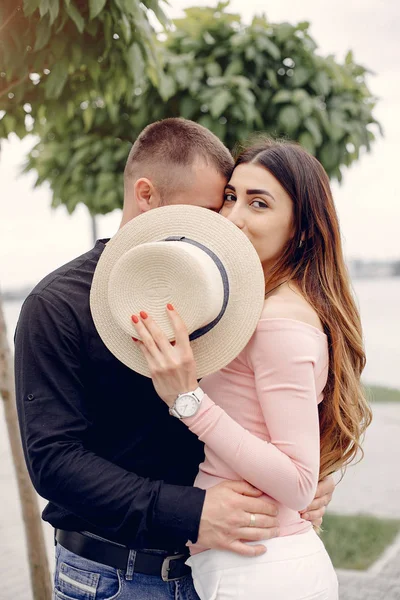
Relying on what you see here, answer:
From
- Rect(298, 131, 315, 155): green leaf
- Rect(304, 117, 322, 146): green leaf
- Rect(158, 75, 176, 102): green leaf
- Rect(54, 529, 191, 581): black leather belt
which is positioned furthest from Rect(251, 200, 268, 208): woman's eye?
Rect(304, 117, 322, 146): green leaf

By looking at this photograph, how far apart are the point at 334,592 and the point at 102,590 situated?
26.7 inches

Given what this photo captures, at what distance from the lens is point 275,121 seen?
19.9 feet

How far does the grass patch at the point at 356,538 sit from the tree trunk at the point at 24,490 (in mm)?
2540

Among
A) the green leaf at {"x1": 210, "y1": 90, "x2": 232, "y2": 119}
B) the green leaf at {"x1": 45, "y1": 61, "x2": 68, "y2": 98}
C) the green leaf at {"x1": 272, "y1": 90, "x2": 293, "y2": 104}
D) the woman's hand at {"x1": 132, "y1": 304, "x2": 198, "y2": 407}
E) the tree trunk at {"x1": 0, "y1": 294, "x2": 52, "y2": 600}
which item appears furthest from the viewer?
the green leaf at {"x1": 272, "y1": 90, "x2": 293, "y2": 104}

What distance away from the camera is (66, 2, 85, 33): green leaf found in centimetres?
327

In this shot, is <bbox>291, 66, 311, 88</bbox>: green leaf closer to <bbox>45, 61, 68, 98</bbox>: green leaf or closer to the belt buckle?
<bbox>45, 61, 68, 98</bbox>: green leaf

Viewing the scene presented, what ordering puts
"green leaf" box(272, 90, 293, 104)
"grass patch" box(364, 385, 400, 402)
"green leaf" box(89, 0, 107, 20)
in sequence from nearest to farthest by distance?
1. "green leaf" box(89, 0, 107, 20)
2. "green leaf" box(272, 90, 293, 104)
3. "grass patch" box(364, 385, 400, 402)

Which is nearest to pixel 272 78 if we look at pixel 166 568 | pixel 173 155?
pixel 173 155

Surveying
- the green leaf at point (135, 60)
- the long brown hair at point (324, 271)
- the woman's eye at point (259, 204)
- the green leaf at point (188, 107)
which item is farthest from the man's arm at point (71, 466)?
the green leaf at point (188, 107)

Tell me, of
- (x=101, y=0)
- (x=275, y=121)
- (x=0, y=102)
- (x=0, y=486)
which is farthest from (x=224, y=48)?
(x=0, y=486)

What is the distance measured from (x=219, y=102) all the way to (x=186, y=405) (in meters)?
3.89

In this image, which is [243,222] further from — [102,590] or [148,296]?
[102,590]

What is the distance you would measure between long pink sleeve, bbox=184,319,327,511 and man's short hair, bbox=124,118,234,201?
75 centimetres

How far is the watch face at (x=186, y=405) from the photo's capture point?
2.08 meters
